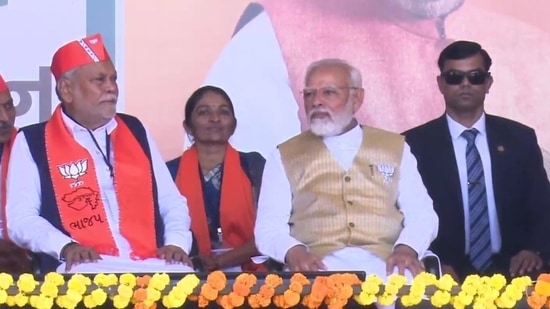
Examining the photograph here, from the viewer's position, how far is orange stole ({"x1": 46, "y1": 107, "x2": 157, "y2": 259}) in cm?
510

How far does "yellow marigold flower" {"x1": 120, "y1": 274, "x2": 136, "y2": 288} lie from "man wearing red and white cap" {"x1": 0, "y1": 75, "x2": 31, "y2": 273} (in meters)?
1.18

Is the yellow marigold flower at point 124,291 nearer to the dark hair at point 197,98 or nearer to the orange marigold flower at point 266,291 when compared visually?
the orange marigold flower at point 266,291

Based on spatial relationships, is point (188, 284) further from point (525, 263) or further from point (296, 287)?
point (525, 263)

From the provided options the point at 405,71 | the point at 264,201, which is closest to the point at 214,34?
the point at 405,71

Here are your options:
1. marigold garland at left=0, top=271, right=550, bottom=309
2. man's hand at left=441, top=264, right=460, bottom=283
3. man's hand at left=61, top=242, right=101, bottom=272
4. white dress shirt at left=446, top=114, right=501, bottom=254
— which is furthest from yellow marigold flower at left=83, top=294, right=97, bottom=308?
white dress shirt at left=446, top=114, right=501, bottom=254

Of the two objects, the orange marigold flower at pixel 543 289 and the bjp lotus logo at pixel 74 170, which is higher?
the bjp lotus logo at pixel 74 170

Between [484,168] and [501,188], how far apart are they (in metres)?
0.13

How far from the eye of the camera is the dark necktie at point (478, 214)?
18.4 feet

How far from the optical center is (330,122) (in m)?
5.20

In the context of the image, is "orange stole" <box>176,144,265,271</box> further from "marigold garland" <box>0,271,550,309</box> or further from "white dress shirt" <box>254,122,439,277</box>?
"marigold garland" <box>0,271,550,309</box>

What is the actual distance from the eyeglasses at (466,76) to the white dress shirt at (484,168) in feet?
0.71

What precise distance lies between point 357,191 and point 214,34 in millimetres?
1635

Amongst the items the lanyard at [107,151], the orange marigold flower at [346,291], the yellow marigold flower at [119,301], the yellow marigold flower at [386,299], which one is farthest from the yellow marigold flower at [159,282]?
the lanyard at [107,151]

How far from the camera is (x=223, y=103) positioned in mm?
5961
